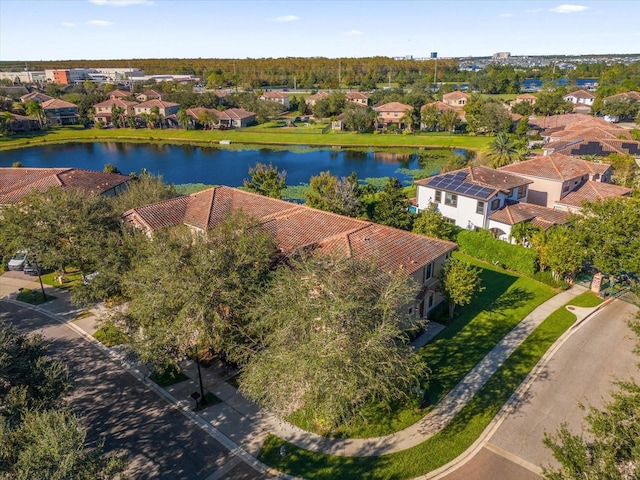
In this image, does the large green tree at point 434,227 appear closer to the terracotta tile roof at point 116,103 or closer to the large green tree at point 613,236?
the large green tree at point 613,236

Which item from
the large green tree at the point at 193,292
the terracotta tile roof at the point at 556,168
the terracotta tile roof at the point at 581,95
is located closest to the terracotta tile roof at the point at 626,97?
the terracotta tile roof at the point at 581,95

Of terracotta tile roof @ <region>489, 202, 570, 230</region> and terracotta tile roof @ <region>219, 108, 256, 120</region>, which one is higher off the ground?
terracotta tile roof @ <region>219, 108, 256, 120</region>

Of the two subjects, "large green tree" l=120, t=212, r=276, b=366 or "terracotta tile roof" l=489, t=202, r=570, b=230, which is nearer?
"large green tree" l=120, t=212, r=276, b=366

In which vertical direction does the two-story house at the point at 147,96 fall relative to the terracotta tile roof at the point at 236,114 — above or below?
above

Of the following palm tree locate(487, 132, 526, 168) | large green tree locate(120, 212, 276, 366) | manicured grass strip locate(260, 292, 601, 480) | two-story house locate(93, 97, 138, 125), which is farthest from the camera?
two-story house locate(93, 97, 138, 125)

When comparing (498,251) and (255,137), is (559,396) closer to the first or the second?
(498,251)

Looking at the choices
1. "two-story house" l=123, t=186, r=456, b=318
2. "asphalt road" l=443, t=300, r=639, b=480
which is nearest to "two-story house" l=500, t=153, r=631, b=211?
"asphalt road" l=443, t=300, r=639, b=480

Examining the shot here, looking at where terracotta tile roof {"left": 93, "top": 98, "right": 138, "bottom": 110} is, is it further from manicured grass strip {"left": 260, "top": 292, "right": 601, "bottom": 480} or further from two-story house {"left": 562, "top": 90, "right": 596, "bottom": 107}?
two-story house {"left": 562, "top": 90, "right": 596, "bottom": 107}
